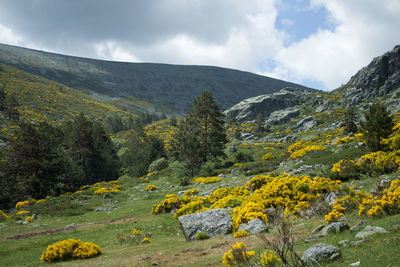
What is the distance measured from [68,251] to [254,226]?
363 inches

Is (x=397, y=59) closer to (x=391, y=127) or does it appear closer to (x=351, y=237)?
(x=391, y=127)

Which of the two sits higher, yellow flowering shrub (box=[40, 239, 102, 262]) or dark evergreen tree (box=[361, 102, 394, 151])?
dark evergreen tree (box=[361, 102, 394, 151])

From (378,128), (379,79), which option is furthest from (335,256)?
(379,79)

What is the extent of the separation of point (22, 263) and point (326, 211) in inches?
600

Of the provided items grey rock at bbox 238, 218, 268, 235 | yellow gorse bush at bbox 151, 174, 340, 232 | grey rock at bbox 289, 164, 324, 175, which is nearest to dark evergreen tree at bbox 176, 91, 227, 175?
grey rock at bbox 289, 164, 324, 175

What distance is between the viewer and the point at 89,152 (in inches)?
1772

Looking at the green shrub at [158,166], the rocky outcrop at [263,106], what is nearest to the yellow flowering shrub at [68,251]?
the green shrub at [158,166]

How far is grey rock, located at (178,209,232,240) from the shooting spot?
41.3 feet

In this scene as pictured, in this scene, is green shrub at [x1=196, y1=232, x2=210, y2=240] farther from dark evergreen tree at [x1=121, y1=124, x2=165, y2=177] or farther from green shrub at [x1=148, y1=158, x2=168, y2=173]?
dark evergreen tree at [x1=121, y1=124, x2=165, y2=177]

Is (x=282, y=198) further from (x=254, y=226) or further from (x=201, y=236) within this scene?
(x=201, y=236)

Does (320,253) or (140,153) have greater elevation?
(320,253)

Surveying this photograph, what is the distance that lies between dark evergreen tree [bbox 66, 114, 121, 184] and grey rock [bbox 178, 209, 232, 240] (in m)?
37.8

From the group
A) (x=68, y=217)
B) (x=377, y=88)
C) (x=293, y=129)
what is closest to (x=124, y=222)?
(x=68, y=217)

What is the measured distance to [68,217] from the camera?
21.7 meters
